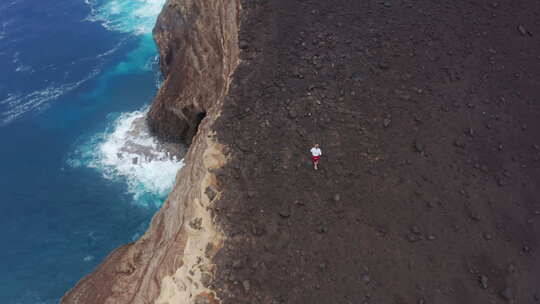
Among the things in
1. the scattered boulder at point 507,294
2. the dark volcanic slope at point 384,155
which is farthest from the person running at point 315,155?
the scattered boulder at point 507,294

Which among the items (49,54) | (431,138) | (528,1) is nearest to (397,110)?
(431,138)

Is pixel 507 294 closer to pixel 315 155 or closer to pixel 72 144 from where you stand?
pixel 315 155

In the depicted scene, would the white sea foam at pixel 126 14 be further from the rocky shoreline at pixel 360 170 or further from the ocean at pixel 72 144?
the rocky shoreline at pixel 360 170

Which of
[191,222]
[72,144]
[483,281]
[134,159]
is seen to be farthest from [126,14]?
[483,281]

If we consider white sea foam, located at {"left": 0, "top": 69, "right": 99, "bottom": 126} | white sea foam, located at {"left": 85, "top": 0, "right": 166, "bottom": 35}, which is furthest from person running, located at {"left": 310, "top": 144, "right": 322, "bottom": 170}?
white sea foam, located at {"left": 85, "top": 0, "right": 166, "bottom": 35}

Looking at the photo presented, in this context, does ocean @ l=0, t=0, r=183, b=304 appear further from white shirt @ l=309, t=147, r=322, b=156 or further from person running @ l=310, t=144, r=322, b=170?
white shirt @ l=309, t=147, r=322, b=156

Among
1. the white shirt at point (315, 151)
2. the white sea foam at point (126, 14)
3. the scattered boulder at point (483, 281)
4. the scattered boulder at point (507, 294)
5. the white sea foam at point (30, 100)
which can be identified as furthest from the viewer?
the white sea foam at point (126, 14)
